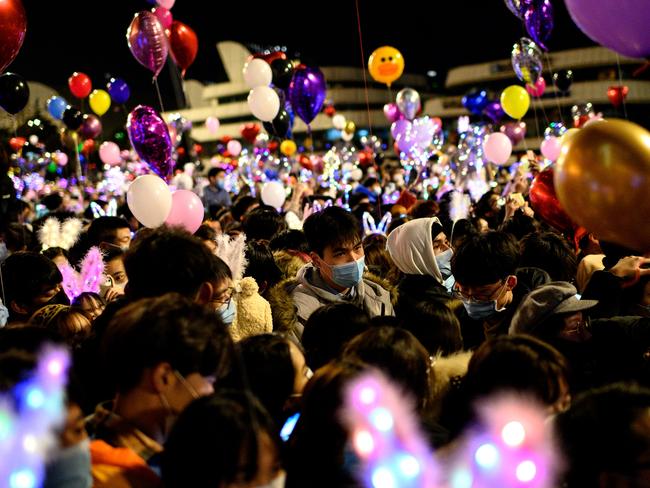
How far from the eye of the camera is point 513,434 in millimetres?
1908

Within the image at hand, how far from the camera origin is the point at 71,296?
4523mm

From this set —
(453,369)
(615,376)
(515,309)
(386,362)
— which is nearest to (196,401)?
(386,362)

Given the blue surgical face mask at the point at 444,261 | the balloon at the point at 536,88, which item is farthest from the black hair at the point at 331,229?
the balloon at the point at 536,88

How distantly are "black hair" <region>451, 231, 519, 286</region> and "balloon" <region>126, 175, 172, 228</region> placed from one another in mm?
2850

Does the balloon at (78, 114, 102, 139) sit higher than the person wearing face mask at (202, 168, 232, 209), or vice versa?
the balloon at (78, 114, 102, 139)

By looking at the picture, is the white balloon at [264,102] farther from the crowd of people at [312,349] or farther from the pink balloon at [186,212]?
the crowd of people at [312,349]

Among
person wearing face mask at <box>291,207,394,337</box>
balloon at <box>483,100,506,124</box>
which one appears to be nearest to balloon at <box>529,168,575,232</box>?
person wearing face mask at <box>291,207,394,337</box>

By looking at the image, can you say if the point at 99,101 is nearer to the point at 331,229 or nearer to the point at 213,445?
the point at 331,229

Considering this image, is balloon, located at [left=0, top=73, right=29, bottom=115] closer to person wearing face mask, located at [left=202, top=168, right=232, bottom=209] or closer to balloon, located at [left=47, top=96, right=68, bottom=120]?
person wearing face mask, located at [left=202, top=168, right=232, bottom=209]

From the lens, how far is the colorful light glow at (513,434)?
6.16ft

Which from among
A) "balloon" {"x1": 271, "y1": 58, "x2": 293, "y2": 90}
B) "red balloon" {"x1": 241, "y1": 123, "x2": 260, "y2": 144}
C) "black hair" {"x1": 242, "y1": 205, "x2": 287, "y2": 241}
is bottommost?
"red balloon" {"x1": 241, "y1": 123, "x2": 260, "y2": 144}

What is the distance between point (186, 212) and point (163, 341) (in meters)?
3.82

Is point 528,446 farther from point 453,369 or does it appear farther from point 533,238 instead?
point 533,238

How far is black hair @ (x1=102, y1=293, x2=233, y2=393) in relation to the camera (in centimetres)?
204
